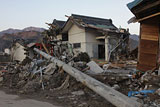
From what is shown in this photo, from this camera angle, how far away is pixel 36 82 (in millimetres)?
6844

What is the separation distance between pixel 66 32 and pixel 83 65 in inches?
373

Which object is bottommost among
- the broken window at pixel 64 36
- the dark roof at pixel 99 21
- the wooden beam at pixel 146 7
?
the wooden beam at pixel 146 7

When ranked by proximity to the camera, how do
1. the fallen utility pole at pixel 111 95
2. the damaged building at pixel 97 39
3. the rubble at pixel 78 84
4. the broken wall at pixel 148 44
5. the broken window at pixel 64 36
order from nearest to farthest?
1. the fallen utility pole at pixel 111 95
2. the rubble at pixel 78 84
3. the broken wall at pixel 148 44
4. the damaged building at pixel 97 39
5. the broken window at pixel 64 36

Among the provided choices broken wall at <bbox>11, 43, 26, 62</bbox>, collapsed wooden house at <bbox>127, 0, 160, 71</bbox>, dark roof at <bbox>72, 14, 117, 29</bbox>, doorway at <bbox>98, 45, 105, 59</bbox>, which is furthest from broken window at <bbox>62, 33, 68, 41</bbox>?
collapsed wooden house at <bbox>127, 0, 160, 71</bbox>

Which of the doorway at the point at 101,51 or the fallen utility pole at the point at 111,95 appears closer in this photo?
the fallen utility pole at the point at 111,95

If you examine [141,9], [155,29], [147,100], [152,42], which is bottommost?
[147,100]

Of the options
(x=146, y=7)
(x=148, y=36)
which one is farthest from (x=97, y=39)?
(x=146, y=7)

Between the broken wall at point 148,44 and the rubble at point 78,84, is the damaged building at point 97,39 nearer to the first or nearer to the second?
the rubble at point 78,84

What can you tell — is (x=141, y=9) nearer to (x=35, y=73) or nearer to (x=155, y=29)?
(x=155, y=29)

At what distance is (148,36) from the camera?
5.67 meters

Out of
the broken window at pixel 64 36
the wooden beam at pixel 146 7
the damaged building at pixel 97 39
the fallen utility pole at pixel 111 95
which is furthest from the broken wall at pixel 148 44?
the broken window at pixel 64 36

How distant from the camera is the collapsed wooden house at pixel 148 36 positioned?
17.2ft

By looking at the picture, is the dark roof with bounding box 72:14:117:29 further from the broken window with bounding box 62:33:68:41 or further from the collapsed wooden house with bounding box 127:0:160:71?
the collapsed wooden house with bounding box 127:0:160:71

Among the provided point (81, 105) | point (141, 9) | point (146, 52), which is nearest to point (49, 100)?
point (81, 105)
